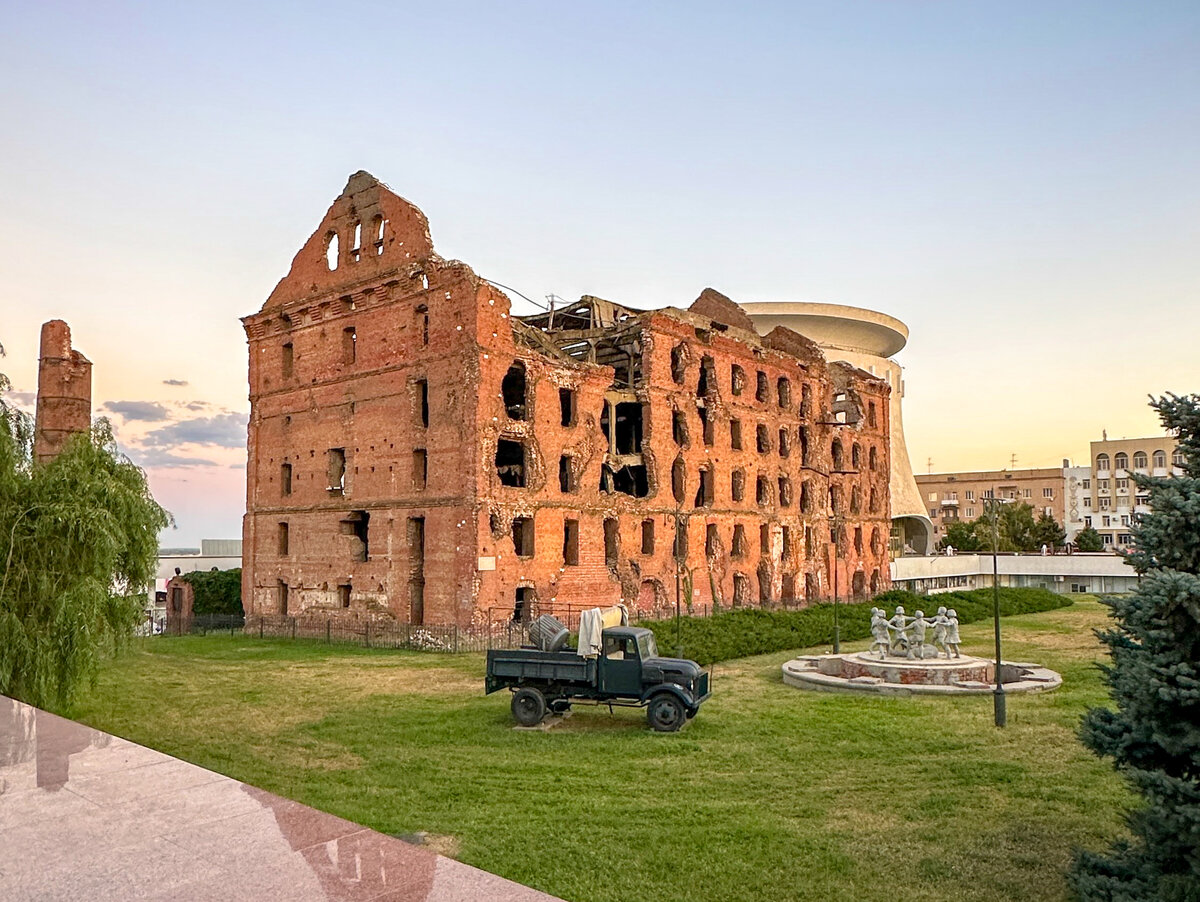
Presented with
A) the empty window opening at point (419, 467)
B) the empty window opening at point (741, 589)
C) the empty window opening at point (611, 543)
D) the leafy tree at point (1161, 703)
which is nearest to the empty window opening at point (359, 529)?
the empty window opening at point (419, 467)

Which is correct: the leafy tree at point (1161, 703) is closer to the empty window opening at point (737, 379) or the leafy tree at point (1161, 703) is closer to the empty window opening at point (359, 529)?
the empty window opening at point (359, 529)

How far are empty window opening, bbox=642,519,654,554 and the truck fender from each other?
20.4 meters

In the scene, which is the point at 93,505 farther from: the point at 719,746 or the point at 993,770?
the point at 993,770

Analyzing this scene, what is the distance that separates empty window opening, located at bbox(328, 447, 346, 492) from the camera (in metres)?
34.7

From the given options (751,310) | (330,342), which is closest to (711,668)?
(330,342)

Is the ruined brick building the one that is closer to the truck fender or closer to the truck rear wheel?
the truck rear wheel

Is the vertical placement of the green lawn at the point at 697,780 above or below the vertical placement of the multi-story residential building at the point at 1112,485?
below

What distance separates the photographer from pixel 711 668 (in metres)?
23.6

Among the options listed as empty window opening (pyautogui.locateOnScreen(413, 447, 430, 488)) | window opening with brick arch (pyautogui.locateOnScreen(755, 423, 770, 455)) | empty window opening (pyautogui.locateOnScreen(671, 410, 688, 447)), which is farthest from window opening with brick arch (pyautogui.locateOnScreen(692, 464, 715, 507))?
empty window opening (pyautogui.locateOnScreen(413, 447, 430, 488))

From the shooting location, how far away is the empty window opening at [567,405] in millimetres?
33812

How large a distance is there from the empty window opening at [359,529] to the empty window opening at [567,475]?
7.08 meters

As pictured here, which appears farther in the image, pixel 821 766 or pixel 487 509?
pixel 487 509

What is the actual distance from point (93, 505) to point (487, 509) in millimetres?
15057

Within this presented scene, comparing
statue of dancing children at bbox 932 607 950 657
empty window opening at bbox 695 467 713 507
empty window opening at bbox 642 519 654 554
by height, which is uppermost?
empty window opening at bbox 695 467 713 507
